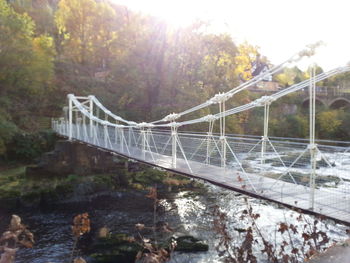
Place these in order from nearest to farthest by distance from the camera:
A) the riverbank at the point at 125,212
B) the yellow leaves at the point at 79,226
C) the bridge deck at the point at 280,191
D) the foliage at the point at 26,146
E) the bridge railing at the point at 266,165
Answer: the yellow leaves at the point at 79,226, the bridge deck at the point at 280,191, the bridge railing at the point at 266,165, the riverbank at the point at 125,212, the foliage at the point at 26,146

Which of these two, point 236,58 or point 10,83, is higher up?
point 236,58

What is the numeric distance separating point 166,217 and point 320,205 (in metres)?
4.49

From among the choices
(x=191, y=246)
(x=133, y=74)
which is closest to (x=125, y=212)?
(x=191, y=246)

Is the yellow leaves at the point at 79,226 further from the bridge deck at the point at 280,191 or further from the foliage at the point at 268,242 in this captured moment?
the bridge deck at the point at 280,191

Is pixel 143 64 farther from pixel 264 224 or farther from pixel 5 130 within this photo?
pixel 264 224

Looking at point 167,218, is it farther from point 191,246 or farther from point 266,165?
point 266,165

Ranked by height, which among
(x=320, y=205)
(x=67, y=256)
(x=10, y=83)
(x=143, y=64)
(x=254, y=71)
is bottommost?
(x=67, y=256)

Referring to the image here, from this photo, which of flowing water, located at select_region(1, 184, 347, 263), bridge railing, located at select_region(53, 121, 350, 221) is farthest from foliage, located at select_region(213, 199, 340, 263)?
flowing water, located at select_region(1, 184, 347, 263)

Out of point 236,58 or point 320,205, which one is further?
point 236,58

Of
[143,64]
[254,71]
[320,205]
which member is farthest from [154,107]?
[254,71]

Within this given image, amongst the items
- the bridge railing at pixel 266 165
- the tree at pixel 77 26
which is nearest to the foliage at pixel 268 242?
the bridge railing at pixel 266 165

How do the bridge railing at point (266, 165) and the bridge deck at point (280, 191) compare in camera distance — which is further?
the bridge railing at point (266, 165)

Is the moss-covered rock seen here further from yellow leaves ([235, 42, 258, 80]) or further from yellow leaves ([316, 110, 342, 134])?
yellow leaves ([316, 110, 342, 134])

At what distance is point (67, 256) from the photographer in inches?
211
